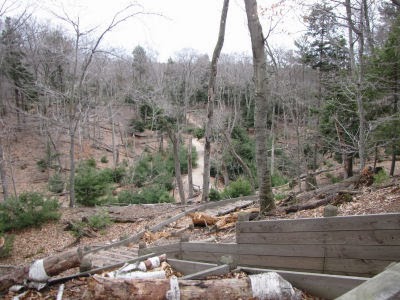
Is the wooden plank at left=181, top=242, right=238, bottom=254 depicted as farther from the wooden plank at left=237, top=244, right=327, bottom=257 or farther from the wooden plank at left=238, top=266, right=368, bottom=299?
the wooden plank at left=238, top=266, right=368, bottom=299

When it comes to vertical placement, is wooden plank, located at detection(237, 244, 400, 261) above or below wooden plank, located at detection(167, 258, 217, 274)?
above

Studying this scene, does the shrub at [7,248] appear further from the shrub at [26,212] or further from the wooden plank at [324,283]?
the wooden plank at [324,283]

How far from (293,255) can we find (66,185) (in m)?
23.1

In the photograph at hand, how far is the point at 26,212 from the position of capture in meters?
12.5

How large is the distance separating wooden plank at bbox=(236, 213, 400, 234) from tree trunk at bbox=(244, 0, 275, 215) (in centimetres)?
265

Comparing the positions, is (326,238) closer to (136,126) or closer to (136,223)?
(136,223)

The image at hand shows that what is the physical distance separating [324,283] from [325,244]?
63cm

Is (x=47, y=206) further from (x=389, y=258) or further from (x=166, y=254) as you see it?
(x=389, y=258)

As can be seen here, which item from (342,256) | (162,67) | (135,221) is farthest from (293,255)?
(162,67)

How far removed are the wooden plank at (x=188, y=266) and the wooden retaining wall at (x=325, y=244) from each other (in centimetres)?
56

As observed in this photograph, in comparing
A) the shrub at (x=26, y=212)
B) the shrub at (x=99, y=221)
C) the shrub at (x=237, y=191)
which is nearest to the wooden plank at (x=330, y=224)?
the shrub at (x=99, y=221)

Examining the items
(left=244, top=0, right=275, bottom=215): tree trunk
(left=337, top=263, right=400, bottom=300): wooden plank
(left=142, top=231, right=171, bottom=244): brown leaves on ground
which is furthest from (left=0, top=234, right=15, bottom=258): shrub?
(left=337, top=263, right=400, bottom=300): wooden plank

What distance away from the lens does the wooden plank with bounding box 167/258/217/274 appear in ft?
15.6

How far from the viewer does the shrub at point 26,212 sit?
484 inches
